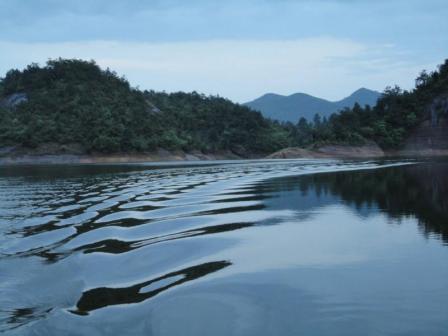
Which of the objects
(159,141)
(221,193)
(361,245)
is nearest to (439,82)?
(159,141)

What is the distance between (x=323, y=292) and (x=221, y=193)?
1371cm

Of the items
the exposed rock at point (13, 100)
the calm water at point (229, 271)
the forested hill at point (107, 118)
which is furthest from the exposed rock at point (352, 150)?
the calm water at point (229, 271)

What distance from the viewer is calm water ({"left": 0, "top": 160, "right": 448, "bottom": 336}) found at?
5211 mm

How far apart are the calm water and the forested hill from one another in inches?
3534

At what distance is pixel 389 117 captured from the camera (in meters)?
117

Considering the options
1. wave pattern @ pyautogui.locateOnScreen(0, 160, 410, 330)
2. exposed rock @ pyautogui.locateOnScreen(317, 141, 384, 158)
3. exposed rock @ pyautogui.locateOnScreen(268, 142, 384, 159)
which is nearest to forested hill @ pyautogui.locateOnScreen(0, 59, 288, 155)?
exposed rock @ pyautogui.locateOnScreen(268, 142, 384, 159)

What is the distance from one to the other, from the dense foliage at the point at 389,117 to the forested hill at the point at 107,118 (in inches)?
1191

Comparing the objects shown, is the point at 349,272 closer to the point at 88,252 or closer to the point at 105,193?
the point at 88,252

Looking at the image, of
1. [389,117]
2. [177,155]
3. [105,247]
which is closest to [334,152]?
[389,117]

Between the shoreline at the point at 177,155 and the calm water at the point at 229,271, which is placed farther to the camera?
the shoreline at the point at 177,155

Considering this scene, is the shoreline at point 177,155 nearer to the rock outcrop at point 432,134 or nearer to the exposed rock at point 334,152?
the exposed rock at point 334,152

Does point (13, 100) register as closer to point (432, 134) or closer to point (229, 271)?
point (432, 134)

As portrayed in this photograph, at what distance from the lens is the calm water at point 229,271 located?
521cm

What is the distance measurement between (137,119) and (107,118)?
8.98 metres
